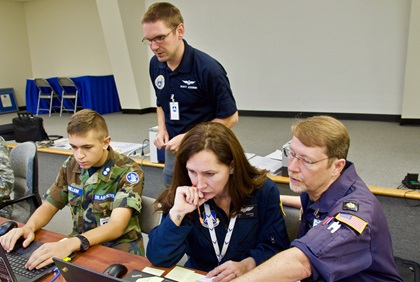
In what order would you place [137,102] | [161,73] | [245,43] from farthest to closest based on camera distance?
[137,102]
[245,43]
[161,73]

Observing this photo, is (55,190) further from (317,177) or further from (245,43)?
(245,43)

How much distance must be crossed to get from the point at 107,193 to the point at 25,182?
3.13 feet

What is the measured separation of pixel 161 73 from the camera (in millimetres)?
2119

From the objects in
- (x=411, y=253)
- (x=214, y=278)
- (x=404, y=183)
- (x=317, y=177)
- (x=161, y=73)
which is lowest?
(x=411, y=253)

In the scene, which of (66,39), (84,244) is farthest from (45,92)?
(84,244)

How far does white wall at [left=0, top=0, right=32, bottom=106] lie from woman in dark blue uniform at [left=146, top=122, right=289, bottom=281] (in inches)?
404

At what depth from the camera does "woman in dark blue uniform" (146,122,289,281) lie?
1236 millimetres

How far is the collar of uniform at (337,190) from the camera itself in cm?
109

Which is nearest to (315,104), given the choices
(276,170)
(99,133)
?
(276,170)

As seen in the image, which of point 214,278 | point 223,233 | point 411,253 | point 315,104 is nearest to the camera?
point 214,278

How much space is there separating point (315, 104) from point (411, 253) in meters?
4.03

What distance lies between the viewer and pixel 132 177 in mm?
1632

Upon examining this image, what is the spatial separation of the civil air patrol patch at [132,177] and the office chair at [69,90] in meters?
6.92

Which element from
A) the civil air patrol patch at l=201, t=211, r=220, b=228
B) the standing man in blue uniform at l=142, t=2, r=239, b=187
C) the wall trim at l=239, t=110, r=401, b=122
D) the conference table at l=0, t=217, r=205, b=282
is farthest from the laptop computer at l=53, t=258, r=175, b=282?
the wall trim at l=239, t=110, r=401, b=122
